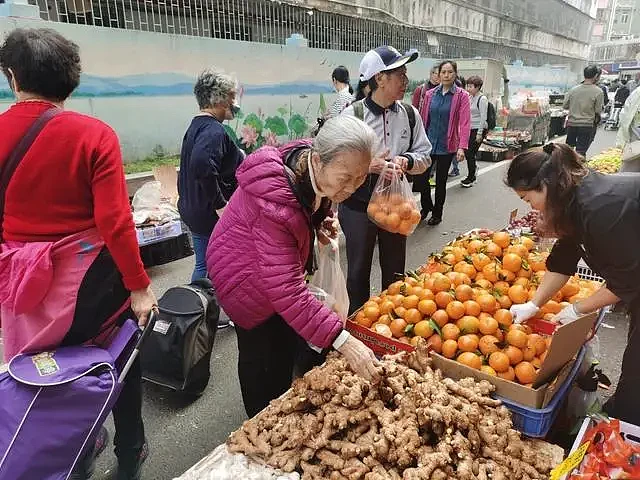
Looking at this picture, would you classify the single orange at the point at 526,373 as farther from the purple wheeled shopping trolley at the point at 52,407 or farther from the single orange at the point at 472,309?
the purple wheeled shopping trolley at the point at 52,407

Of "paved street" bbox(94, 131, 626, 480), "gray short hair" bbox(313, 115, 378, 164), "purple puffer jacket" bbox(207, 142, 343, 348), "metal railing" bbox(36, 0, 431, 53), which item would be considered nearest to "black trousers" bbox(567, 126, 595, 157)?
"paved street" bbox(94, 131, 626, 480)

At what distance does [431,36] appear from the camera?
16969 mm

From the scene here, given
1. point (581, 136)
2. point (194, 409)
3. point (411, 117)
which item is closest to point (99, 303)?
point (194, 409)

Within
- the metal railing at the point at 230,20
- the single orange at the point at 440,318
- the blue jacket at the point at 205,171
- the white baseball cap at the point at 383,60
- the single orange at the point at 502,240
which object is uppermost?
the metal railing at the point at 230,20

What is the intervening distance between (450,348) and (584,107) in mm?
8183

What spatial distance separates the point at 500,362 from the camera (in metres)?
2.26

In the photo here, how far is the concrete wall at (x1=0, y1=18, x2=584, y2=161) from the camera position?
20.4ft

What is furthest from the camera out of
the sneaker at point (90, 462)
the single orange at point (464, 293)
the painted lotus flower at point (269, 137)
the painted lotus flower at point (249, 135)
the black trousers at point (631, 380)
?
the painted lotus flower at point (269, 137)

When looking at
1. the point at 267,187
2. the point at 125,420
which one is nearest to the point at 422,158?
the point at 267,187

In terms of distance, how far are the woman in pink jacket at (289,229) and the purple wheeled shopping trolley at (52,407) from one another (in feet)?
1.98

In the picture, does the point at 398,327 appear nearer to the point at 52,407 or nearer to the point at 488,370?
the point at 488,370

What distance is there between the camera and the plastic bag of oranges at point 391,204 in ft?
10.9

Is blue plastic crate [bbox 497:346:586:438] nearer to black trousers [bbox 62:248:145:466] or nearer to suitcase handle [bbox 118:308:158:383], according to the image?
suitcase handle [bbox 118:308:158:383]

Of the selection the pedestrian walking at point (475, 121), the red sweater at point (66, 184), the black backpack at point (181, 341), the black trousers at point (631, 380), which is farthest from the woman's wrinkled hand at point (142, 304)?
the pedestrian walking at point (475, 121)
